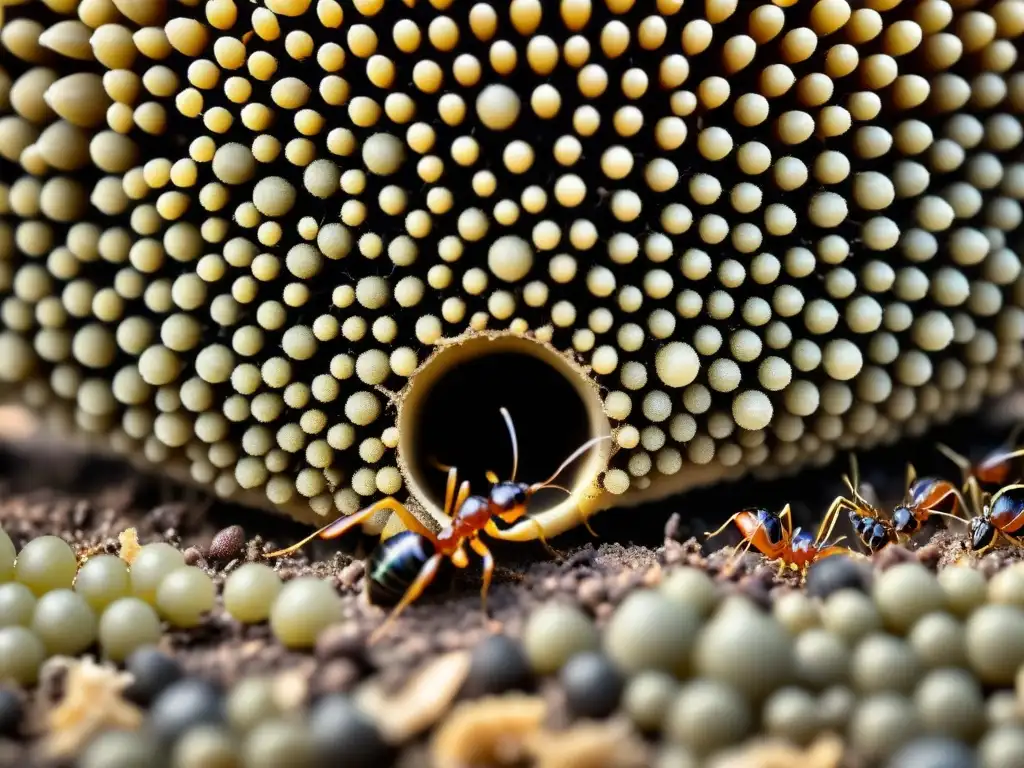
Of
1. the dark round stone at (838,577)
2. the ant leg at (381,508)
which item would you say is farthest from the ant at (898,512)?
A: the ant leg at (381,508)

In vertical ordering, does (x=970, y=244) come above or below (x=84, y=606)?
above

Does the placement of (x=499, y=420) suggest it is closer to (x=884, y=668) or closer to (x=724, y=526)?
(x=724, y=526)

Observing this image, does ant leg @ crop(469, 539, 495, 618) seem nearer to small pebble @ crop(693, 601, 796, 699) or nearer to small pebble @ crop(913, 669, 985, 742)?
small pebble @ crop(693, 601, 796, 699)

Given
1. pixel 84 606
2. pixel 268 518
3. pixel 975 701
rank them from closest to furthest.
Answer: pixel 975 701 → pixel 84 606 → pixel 268 518

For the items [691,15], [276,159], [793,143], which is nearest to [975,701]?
[793,143]

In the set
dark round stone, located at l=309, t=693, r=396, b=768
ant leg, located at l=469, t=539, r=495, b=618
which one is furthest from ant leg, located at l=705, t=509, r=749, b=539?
dark round stone, located at l=309, t=693, r=396, b=768

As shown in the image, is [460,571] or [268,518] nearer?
[460,571]

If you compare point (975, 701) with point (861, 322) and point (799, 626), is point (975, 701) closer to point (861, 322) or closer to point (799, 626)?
point (799, 626)

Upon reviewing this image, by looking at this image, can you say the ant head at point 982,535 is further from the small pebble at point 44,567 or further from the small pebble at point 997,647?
the small pebble at point 44,567
